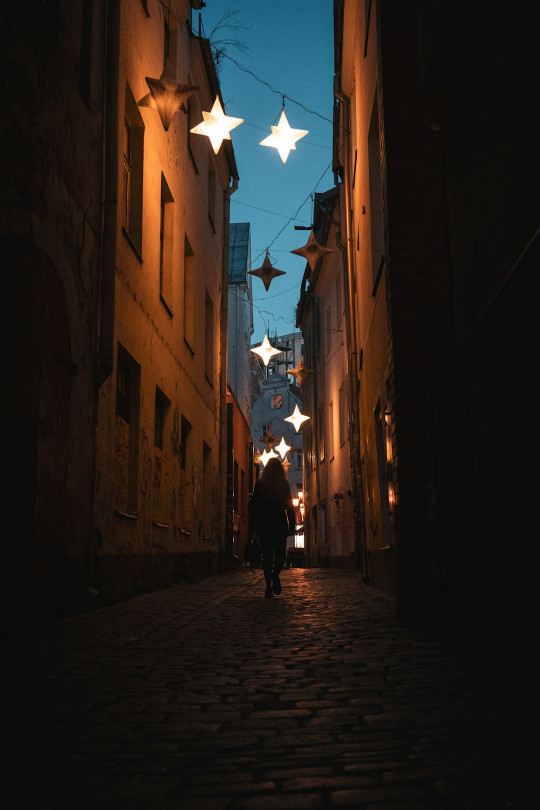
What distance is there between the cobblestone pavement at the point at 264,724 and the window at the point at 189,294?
8.95 metres

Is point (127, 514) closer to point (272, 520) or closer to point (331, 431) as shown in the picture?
point (272, 520)

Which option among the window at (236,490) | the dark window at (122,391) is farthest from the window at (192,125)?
the window at (236,490)

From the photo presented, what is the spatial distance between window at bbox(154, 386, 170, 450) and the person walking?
248 cm

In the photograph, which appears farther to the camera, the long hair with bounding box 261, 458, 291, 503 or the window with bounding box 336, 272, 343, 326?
the window with bounding box 336, 272, 343, 326

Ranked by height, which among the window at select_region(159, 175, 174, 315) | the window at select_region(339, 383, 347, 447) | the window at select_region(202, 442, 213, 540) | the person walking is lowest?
the person walking

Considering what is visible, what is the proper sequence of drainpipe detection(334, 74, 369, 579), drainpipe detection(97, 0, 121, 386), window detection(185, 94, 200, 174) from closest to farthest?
drainpipe detection(97, 0, 121, 386) < drainpipe detection(334, 74, 369, 579) < window detection(185, 94, 200, 174)

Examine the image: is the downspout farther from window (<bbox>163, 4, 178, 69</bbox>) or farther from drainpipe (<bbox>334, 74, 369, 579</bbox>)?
drainpipe (<bbox>334, 74, 369, 579</bbox>)

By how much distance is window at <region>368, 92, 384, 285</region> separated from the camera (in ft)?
→ 28.5

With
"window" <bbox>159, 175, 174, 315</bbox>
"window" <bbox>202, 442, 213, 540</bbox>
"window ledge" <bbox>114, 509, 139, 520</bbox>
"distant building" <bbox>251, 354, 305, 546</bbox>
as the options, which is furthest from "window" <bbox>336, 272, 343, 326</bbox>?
"distant building" <bbox>251, 354, 305, 546</bbox>

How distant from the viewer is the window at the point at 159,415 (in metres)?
11.4

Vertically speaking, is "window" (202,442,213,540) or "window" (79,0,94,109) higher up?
"window" (79,0,94,109)

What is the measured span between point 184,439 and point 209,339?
3588 millimetres

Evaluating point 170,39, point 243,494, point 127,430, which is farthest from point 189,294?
point 243,494

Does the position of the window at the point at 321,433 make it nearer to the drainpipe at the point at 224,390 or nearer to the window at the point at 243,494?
the window at the point at 243,494
